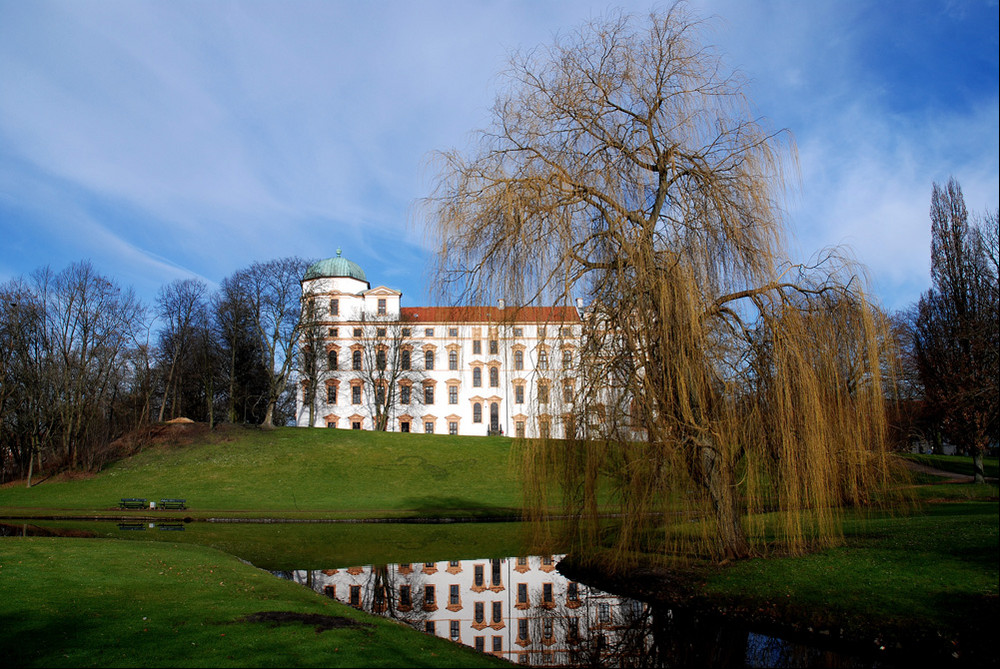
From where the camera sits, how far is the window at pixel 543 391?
11875mm

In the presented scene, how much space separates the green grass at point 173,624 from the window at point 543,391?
14.9 ft

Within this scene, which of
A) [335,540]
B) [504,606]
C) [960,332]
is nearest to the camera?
[504,606]

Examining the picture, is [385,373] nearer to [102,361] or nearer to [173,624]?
[102,361]

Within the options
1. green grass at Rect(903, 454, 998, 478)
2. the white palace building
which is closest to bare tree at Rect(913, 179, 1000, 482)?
green grass at Rect(903, 454, 998, 478)

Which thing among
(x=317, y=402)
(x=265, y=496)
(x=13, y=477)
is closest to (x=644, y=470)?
(x=265, y=496)

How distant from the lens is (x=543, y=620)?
1114 cm

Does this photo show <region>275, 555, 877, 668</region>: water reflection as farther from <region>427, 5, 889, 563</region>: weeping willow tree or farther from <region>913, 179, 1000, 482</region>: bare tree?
<region>913, 179, 1000, 482</region>: bare tree

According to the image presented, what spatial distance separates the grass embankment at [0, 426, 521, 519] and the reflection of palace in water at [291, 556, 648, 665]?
10.7 metres

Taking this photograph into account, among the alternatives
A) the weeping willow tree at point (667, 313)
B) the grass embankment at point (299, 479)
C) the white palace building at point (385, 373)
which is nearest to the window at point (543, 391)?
the weeping willow tree at point (667, 313)

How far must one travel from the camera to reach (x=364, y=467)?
39.0 m

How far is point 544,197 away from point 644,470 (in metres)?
5.32

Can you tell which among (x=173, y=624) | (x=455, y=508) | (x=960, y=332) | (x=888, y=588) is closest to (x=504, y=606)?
(x=173, y=624)

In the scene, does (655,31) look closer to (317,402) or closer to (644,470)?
(644,470)

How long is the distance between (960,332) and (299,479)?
33184 millimetres
